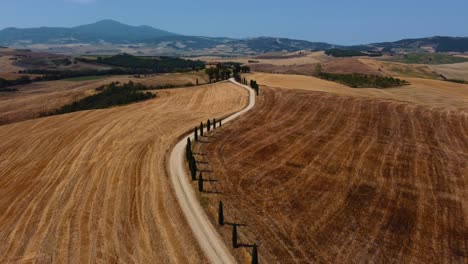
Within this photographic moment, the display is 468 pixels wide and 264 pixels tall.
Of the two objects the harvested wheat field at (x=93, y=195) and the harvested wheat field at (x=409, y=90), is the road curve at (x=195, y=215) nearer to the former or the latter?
the harvested wheat field at (x=93, y=195)

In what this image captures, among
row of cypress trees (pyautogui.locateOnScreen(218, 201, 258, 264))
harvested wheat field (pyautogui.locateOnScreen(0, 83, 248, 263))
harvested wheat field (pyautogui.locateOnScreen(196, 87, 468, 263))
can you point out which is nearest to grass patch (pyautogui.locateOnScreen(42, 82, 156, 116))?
harvested wheat field (pyautogui.locateOnScreen(0, 83, 248, 263))

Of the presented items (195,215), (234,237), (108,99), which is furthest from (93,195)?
(108,99)

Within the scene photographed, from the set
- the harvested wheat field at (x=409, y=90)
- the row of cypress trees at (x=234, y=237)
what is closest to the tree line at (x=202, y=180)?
the row of cypress trees at (x=234, y=237)

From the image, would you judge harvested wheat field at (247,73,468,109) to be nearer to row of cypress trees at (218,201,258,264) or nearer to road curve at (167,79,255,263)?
road curve at (167,79,255,263)

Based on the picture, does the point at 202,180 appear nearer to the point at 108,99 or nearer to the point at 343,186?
the point at 343,186

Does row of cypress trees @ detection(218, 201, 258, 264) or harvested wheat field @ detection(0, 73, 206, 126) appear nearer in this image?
row of cypress trees @ detection(218, 201, 258, 264)

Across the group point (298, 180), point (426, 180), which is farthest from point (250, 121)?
point (426, 180)
